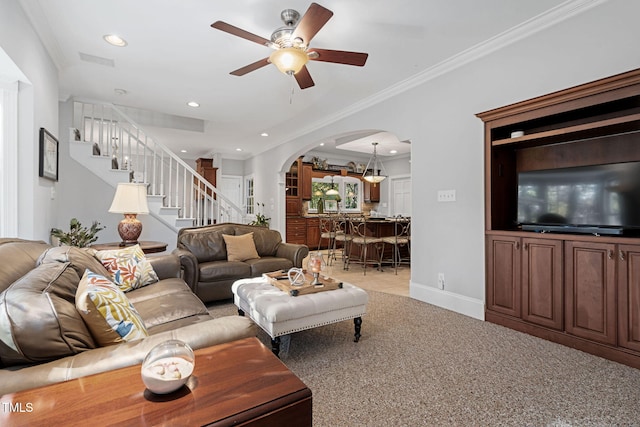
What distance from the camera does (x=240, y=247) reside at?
385 cm

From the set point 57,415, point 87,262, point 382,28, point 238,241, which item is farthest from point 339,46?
point 57,415

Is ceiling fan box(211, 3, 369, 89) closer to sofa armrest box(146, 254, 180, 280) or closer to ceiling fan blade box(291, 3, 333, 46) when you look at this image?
ceiling fan blade box(291, 3, 333, 46)

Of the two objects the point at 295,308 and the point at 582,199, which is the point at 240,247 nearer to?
the point at 295,308

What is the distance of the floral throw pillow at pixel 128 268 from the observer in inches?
93.2

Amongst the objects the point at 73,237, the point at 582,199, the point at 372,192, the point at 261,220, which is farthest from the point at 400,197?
the point at 73,237

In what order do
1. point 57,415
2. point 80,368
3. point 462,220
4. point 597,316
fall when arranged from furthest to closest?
point 462,220 → point 597,316 → point 80,368 → point 57,415

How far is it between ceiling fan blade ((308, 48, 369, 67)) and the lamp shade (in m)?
2.47

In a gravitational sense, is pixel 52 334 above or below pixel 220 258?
above

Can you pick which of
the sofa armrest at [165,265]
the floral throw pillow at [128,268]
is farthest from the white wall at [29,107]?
the sofa armrest at [165,265]

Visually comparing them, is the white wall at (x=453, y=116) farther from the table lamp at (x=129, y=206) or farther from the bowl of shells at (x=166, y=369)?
the bowl of shells at (x=166, y=369)

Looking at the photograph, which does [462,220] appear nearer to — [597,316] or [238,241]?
[597,316]

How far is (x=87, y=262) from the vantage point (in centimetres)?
186

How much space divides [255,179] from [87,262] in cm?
641

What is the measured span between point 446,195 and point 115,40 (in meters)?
3.67
